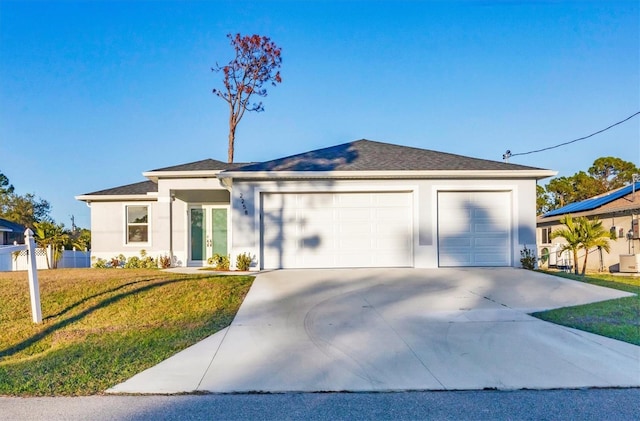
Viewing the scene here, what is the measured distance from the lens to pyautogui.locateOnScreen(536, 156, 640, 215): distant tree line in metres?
39.5

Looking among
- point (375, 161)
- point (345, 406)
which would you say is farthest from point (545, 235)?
point (345, 406)

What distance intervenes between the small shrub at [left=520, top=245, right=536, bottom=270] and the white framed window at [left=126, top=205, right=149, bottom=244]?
1298cm

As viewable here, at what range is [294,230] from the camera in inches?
522

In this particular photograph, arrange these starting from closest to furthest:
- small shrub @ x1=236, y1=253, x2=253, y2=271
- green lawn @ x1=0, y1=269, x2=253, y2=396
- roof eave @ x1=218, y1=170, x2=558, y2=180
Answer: green lawn @ x1=0, y1=269, x2=253, y2=396 < small shrub @ x1=236, y1=253, x2=253, y2=271 < roof eave @ x1=218, y1=170, x2=558, y2=180

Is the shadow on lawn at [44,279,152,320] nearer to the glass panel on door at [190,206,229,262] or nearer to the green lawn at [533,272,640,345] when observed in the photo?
the glass panel on door at [190,206,229,262]

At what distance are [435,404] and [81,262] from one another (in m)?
19.6

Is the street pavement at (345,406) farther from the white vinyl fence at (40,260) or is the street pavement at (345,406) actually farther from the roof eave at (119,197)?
the white vinyl fence at (40,260)

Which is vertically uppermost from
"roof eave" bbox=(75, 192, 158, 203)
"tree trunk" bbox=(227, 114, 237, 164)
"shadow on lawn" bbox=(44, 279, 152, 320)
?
"tree trunk" bbox=(227, 114, 237, 164)

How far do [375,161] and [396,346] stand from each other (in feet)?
27.2

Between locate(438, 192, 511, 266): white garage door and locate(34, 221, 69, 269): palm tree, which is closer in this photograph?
locate(438, 192, 511, 266): white garage door

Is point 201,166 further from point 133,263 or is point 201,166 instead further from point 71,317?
point 71,317

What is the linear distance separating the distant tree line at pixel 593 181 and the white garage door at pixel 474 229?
31.4m

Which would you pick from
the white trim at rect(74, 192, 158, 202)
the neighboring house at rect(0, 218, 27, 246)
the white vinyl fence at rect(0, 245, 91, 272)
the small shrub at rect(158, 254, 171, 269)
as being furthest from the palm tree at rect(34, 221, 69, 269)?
the neighboring house at rect(0, 218, 27, 246)

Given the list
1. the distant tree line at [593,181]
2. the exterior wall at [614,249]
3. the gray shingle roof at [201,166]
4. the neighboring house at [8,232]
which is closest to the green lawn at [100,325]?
the gray shingle roof at [201,166]
